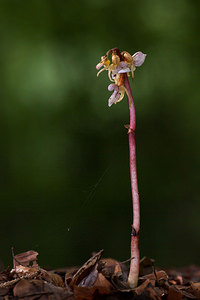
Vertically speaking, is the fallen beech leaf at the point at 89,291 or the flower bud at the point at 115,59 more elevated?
the flower bud at the point at 115,59

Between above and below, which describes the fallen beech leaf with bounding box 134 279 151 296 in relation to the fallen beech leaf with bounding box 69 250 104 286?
below

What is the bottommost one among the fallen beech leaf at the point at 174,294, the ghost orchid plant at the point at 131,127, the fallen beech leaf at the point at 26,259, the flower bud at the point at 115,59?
the fallen beech leaf at the point at 174,294

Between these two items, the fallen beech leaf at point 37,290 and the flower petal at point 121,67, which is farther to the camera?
the flower petal at point 121,67

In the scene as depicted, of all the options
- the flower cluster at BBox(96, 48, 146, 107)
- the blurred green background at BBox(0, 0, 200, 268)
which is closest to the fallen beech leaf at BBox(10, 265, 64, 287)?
the flower cluster at BBox(96, 48, 146, 107)

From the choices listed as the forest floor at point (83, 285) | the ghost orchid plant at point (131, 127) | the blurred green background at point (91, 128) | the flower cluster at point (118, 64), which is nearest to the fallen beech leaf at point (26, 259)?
the forest floor at point (83, 285)

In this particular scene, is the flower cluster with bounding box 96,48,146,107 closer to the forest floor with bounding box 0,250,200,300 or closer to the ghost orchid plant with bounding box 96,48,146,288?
the ghost orchid plant with bounding box 96,48,146,288

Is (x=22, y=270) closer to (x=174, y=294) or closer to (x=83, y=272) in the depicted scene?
(x=83, y=272)

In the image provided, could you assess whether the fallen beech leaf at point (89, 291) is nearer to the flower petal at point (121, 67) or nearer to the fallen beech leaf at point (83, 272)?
the fallen beech leaf at point (83, 272)

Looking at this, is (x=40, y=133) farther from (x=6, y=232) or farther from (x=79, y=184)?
(x=6, y=232)
